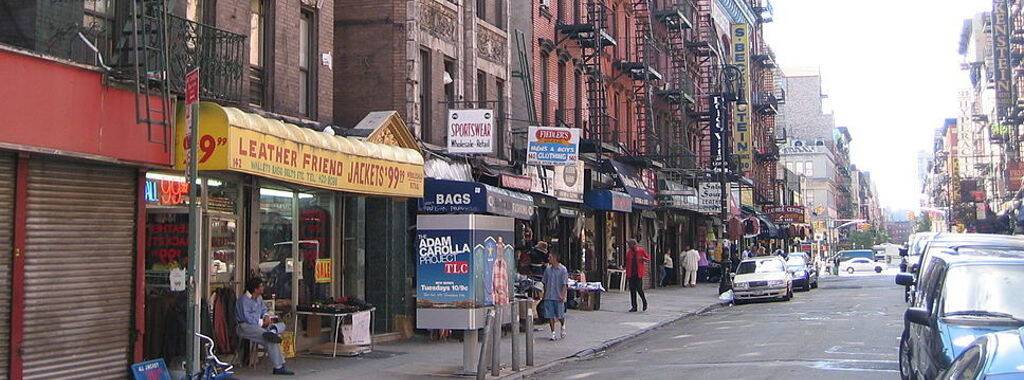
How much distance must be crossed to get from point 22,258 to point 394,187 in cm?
717

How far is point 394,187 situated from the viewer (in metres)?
17.2

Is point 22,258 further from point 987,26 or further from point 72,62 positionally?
point 987,26

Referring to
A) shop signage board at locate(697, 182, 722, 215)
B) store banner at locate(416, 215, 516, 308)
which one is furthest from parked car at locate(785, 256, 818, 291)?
store banner at locate(416, 215, 516, 308)

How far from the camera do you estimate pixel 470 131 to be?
20.7 m

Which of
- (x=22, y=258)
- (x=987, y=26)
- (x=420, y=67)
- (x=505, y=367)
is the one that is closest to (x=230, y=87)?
(x=22, y=258)

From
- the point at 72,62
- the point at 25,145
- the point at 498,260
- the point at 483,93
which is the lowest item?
the point at 498,260

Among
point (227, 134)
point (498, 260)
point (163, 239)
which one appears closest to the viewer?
point (227, 134)

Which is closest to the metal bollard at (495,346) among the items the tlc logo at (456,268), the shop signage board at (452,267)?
the shop signage board at (452,267)

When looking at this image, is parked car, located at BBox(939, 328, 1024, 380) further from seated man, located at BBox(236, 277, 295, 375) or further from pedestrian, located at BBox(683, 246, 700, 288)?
pedestrian, located at BBox(683, 246, 700, 288)

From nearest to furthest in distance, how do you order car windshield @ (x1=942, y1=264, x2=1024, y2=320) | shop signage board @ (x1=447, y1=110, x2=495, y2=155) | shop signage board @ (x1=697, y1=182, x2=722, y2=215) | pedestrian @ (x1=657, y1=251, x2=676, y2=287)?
car windshield @ (x1=942, y1=264, x2=1024, y2=320)
shop signage board @ (x1=447, y1=110, x2=495, y2=155)
shop signage board @ (x1=697, y1=182, x2=722, y2=215)
pedestrian @ (x1=657, y1=251, x2=676, y2=287)

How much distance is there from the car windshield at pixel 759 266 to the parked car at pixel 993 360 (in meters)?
26.4

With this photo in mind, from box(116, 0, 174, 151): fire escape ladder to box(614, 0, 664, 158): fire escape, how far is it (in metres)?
24.8

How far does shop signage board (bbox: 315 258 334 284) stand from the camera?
56.7ft

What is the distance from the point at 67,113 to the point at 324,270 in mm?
6953
